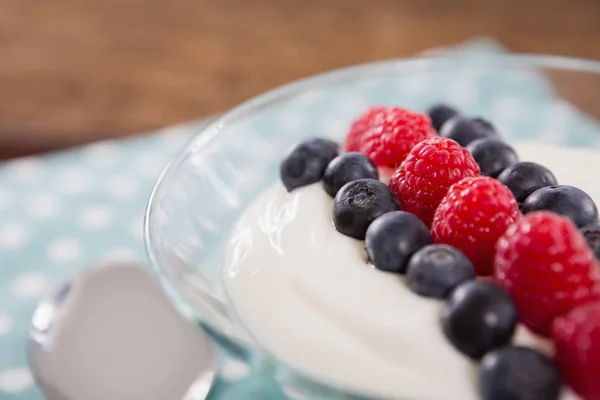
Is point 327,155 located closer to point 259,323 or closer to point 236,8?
point 259,323

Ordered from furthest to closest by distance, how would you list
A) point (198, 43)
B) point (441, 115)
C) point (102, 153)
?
1. point (198, 43)
2. point (102, 153)
3. point (441, 115)

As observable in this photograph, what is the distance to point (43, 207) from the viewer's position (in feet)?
5.04

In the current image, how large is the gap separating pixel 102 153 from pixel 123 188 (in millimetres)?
126

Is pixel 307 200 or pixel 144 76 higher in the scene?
pixel 307 200

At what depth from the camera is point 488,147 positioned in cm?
111

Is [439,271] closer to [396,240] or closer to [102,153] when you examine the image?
[396,240]

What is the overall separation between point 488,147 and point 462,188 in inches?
8.2

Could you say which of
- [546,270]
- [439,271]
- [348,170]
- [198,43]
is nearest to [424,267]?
[439,271]

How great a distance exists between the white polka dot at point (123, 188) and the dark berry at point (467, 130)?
25.9 inches

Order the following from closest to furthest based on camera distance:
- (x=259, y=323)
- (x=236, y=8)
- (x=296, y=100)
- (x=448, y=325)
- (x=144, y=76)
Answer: (x=448, y=325) → (x=259, y=323) → (x=296, y=100) → (x=144, y=76) → (x=236, y=8)

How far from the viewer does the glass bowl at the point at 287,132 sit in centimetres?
91

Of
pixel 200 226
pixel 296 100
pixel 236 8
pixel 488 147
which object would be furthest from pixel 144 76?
pixel 488 147

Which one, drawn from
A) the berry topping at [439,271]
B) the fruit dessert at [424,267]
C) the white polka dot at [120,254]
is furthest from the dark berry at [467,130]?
the white polka dot at [120,254]

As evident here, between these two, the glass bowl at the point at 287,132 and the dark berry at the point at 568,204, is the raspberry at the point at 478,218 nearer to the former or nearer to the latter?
the dark berry at the point at 568,204
